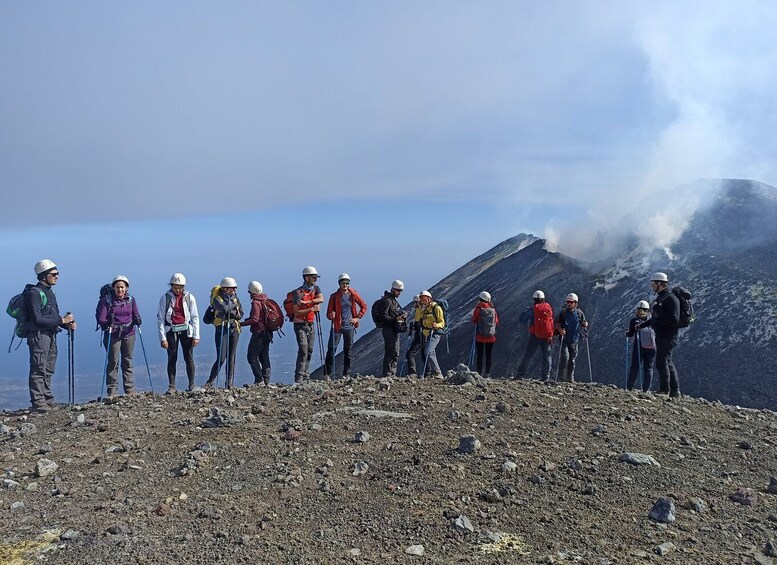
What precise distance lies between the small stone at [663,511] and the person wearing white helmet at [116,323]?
31.9 ft

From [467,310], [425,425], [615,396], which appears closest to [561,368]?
[615,396]

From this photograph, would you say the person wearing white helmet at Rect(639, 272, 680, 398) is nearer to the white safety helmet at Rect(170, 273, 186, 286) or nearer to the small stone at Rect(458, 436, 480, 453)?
the small stone at Rect(458, 436, 480, 453)

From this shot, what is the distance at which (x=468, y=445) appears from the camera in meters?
8.64

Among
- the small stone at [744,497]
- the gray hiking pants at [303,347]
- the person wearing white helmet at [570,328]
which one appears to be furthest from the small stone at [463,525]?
the person wearing white helmet at [570,328]

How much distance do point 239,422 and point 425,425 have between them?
2.88 metres

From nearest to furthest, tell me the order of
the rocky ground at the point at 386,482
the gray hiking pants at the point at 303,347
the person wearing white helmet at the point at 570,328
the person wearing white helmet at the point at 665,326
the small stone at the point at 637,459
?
the rocky ground at the point at 386,482 → the small stone at the point at 637,459 → the person wearing white helmet at the point at 665,326 → the gray hiking pants at the point at 303,347 → the person wearing white helmet at the point at 570,328

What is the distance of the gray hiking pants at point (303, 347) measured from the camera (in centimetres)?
1473

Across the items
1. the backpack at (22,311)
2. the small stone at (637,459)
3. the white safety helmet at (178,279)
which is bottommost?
the small stone at (637,459)

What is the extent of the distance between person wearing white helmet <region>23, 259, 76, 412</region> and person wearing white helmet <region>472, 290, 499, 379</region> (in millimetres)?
9129

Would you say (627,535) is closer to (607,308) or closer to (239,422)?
(239,422)

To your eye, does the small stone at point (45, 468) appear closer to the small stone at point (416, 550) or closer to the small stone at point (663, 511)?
the small stone at point (416, 550)

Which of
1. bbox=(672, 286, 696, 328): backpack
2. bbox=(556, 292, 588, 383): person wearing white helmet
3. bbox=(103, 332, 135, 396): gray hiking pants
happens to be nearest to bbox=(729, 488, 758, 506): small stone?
bbox=(672, 286, 696, 328): backpack

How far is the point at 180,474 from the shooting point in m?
7.98

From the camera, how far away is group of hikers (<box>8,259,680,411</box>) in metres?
A: 12.0
